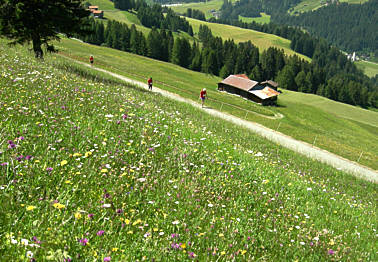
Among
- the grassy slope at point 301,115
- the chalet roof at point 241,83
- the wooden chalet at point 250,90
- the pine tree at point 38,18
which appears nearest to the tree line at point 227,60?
the grassy slope at point 301,115

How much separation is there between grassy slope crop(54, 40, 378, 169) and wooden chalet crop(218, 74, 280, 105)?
470cm

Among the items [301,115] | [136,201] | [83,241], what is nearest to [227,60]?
[301,115]

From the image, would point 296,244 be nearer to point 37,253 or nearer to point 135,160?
point 135,160

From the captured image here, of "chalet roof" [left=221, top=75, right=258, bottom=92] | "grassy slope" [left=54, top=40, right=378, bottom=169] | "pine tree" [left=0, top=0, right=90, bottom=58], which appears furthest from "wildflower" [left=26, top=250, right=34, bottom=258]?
"chalet roof" [left=221, top=75, right=258, bottom=92]

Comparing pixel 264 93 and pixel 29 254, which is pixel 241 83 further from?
pixel 29 254

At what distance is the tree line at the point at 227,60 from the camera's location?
436 ft

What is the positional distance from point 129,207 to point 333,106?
111115 mm

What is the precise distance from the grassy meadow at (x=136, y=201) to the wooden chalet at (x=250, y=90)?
75.8 meters

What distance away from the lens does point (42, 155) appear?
16.0 ft

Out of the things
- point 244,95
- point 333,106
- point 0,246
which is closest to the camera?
point 0,246

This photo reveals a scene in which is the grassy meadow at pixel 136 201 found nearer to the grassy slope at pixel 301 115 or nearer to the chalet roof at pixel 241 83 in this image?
the grassy slope at pixel 301 115

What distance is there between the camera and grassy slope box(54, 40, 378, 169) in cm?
3596

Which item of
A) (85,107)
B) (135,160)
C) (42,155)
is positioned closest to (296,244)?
(135,160)

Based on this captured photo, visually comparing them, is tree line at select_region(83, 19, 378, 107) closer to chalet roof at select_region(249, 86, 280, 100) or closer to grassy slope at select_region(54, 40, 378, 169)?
grassy slope at select_region(54, 40, 378, 169)
